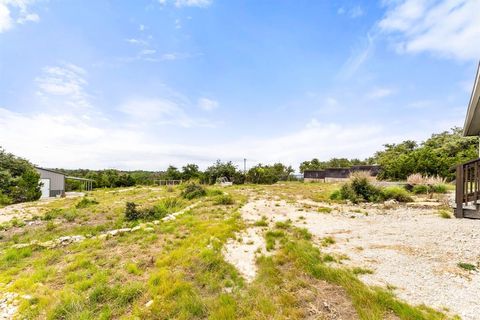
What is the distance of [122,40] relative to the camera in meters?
10.1

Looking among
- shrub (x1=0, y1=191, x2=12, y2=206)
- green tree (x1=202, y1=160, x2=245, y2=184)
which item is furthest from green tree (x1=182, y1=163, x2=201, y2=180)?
shrub (x1=0, y1=191, x2=12, y2=206)

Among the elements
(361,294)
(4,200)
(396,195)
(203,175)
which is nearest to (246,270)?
(361,294)

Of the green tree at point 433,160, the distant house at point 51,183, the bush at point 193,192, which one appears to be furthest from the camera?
the distant house at point 51,183

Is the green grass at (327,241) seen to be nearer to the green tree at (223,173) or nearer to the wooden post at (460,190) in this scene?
the wooden post at (460,190)

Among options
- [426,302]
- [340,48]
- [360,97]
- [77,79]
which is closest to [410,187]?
[360,97]

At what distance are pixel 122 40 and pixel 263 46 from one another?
7102mm

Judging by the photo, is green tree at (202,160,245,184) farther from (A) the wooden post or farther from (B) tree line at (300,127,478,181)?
(A) the wooden post

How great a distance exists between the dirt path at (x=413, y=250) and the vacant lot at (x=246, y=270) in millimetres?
19

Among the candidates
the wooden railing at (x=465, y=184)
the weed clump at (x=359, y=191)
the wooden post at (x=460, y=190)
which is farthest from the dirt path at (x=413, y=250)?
the weed clump at (x=359, y=191)

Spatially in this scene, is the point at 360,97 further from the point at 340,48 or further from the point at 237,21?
the point at 237,21

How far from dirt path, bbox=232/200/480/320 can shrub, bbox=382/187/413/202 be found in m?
3.08

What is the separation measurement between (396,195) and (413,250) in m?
7.62

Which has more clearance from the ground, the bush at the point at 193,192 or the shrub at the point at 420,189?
the shrub at the point at 420,189

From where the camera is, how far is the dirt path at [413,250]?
2.52 metres
